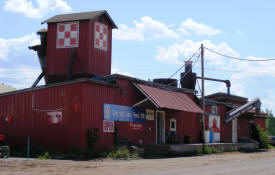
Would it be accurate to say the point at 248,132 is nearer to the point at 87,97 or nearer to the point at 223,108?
the point at 223,108

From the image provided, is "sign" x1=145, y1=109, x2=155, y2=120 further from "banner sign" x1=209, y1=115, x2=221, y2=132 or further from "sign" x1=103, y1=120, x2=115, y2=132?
"banner sign" x1=209, y1=115, x2=221, y2=132

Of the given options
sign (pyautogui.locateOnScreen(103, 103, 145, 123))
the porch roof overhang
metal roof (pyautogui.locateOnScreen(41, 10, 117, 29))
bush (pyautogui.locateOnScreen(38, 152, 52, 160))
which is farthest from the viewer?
the porch roof overhang

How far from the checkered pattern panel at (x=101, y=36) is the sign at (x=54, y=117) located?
658 centimetres

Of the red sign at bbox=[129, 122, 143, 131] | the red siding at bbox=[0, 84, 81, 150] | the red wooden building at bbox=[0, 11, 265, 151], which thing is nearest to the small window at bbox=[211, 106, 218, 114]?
the red wooden building at bbox=[0, 11, 265, 151]

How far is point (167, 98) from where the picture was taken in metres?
26.9

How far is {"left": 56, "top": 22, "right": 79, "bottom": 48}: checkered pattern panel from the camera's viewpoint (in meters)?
27.3

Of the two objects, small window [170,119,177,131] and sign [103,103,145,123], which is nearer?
sign [103,103,145,123]

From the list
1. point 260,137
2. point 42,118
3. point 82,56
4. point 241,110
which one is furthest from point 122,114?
point 260,137

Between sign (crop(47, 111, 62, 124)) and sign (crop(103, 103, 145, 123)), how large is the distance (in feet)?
8.27

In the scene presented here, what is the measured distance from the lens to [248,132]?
40938mm

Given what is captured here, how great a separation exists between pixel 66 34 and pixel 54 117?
7.16 metres

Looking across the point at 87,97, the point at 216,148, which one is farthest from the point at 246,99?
the point at 87,97

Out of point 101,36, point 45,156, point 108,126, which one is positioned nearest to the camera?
point 45,156

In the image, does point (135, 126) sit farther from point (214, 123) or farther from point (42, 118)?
point (214, 123)
